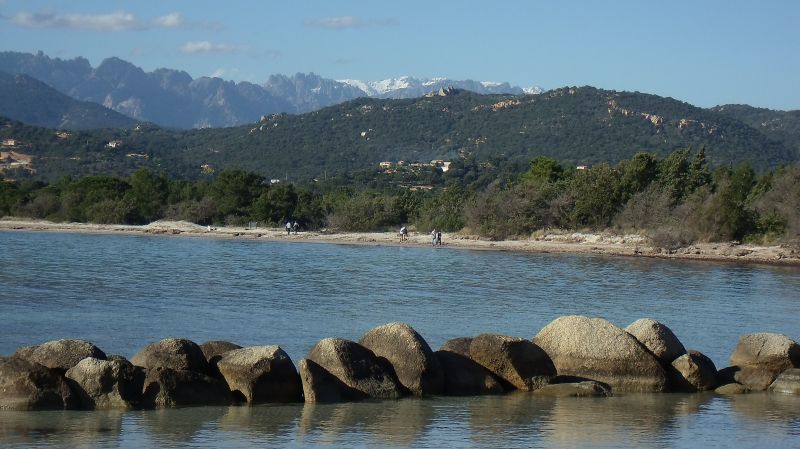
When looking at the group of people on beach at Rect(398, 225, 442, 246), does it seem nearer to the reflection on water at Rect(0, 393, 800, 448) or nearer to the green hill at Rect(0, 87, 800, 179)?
the reflection on water at Rect(0, 393, 800, 448)

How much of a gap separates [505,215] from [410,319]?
31845 mm

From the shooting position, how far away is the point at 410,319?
2503 cm

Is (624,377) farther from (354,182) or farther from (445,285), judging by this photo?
(354,182)

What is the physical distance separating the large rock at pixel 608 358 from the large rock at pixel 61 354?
7006 millimetres

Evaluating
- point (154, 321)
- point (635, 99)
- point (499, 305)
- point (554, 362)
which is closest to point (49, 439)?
point (554, 362)

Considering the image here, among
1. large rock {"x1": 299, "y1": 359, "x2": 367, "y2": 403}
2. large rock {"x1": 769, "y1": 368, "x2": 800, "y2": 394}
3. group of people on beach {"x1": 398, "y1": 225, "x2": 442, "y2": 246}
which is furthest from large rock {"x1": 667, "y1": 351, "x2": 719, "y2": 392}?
group of people on beach {"x1": 398, "y1": 225, "x2": 442, "y2": 246}

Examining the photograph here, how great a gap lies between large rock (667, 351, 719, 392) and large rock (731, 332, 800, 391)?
0.63 metres

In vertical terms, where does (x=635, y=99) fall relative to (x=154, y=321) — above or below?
above

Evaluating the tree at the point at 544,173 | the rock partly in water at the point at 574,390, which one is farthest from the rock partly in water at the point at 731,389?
the tree at the point at 544,173

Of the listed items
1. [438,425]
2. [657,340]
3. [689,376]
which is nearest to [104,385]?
[438,425]

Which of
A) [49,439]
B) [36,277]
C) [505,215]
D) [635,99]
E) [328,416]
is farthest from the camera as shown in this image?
[635,99]

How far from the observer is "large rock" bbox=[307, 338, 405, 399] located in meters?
14.8

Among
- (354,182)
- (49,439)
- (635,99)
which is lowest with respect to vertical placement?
(49,439)

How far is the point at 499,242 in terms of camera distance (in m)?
54.2
